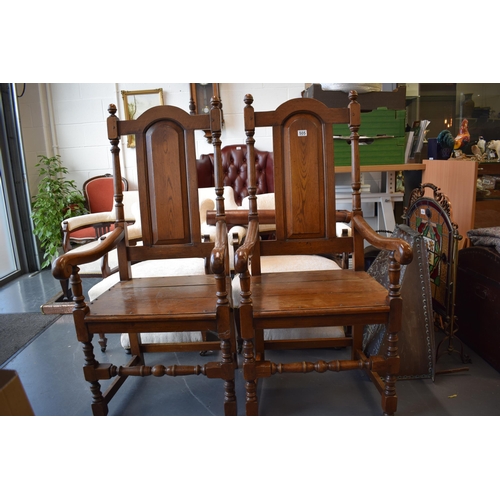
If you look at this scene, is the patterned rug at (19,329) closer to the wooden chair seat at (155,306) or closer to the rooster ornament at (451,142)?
the wooden chair seat at (155,306)

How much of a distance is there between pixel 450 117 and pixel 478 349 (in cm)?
201

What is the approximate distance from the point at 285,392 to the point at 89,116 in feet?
12.8

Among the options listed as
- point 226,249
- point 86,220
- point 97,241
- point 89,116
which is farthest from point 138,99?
point 226,249

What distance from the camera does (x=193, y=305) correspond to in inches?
60.1

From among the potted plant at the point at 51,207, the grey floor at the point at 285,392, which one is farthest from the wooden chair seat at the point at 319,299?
the potted plant at the point at 51,207

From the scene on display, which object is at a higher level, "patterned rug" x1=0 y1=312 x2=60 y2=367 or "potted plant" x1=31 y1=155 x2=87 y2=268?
"potted plant" x1=31 y1=155 x2=87 y2=268

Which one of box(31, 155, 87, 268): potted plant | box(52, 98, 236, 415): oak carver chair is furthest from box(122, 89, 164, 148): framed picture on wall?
box(52, 98, 236, 415): oak carver chair

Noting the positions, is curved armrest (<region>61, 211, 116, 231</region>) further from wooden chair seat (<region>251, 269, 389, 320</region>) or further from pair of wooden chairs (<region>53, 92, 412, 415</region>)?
wooden chair seat (<region>251, 269, 389, 320</region>)

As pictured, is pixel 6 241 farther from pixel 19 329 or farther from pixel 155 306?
pixel 155 306

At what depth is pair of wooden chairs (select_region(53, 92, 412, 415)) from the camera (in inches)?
58.7

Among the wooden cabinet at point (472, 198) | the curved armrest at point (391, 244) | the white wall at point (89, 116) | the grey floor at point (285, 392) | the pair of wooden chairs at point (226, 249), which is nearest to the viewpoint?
the curved armrest at point (391, 244)

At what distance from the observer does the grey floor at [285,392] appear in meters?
1.66

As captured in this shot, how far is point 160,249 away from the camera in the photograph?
6.13 ft

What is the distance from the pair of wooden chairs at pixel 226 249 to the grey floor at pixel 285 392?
0.11 metres
